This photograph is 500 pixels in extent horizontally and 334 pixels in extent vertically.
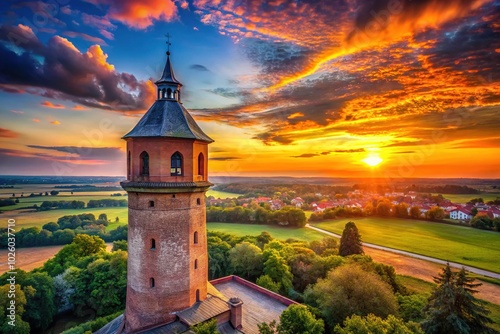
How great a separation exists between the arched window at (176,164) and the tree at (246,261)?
21.5 meters

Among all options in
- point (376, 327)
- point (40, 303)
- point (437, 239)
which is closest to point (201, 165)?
point (376, 327)

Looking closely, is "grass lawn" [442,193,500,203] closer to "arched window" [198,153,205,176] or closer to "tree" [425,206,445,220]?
"tree" [425,206,445,220]

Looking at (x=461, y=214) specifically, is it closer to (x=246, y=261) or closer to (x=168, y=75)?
(x=246, y=261)

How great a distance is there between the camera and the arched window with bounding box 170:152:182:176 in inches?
587

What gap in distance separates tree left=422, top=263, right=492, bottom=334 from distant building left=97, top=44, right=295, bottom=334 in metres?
13.8

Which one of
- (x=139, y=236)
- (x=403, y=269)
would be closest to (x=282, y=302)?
(x=139, y=236)

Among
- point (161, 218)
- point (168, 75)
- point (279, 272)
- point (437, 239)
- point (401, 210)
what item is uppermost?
point (168, 75)

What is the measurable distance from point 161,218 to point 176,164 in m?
3.29

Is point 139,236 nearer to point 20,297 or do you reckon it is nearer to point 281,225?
point 20,297

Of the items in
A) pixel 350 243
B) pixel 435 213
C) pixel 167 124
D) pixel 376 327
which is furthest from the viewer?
pixel 435 213

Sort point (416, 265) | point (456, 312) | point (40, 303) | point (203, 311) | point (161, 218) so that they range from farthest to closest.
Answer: point (416, 265) → point (40, 303) → point (456, 312) → point (203, 311) → point (161, 218)

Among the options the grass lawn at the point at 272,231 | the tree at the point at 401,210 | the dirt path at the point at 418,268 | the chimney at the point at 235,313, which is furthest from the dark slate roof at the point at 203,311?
the tree at the point at 401,210

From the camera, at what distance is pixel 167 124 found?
1496 cm

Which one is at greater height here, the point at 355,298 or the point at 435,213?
the point at 355,298
